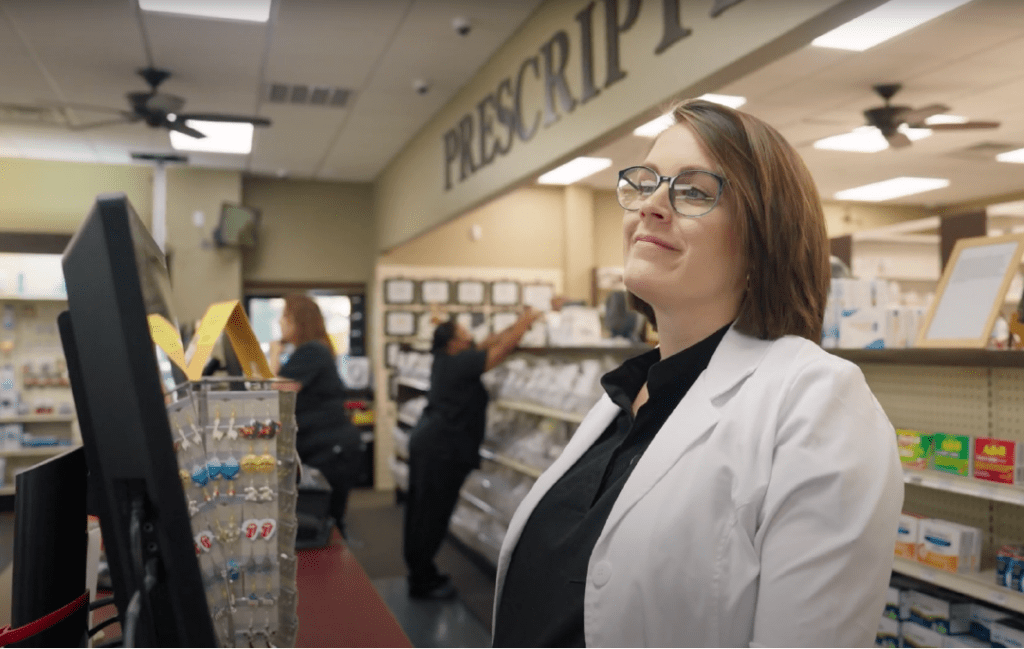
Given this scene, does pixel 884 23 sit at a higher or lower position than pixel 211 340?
higher

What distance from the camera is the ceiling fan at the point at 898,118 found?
19.9ft

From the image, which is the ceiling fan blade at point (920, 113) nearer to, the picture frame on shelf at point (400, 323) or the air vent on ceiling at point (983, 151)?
the air vent on ceiling at point (983, 151)

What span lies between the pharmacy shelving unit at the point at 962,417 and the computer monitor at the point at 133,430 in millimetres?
2442

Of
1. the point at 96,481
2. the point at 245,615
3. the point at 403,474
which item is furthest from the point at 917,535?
the point at 403,474

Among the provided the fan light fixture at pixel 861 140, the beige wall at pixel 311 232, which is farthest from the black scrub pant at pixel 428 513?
the beige wall at pixel 311 232

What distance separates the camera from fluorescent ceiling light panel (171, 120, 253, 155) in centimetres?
739

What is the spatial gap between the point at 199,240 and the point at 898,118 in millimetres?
7323

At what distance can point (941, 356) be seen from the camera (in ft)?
8.45

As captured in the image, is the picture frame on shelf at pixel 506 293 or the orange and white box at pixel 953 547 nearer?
the orange and white box at pixel 953 547

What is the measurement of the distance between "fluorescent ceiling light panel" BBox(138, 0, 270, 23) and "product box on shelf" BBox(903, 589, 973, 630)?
4.52 meters

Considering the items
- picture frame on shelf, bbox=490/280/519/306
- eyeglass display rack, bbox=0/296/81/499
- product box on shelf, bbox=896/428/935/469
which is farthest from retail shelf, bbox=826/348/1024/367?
picture frame on shelf, bbox=490/280/519/306

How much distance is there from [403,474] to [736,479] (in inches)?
272

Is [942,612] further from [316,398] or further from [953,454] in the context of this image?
[316,398]

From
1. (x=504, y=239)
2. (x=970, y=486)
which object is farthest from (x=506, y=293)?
(x=970, y=486)
